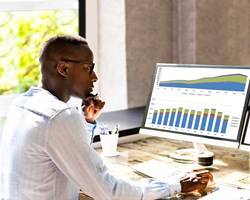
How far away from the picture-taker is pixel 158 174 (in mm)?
1870

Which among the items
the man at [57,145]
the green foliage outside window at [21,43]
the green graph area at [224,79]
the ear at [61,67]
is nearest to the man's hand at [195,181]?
the man at [57,145]

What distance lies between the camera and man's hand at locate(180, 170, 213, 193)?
5.44ft

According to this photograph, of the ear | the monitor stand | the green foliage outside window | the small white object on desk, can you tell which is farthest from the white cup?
the ear

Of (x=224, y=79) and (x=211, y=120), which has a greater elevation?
(x=224, y=79)

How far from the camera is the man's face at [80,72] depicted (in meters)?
1.52

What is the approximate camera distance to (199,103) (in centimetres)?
206

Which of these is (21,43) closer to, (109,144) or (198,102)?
(109,144)

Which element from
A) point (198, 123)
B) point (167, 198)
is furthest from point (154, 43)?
point (167, 198)

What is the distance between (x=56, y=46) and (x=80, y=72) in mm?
115

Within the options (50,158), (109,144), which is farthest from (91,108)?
(50,158)

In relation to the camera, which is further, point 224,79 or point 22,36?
point 22,36

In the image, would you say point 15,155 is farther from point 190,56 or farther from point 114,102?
point 190,56

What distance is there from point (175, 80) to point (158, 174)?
50 cm

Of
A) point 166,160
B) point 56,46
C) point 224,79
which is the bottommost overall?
point 166,160
